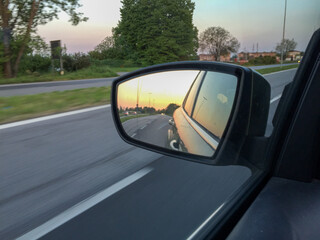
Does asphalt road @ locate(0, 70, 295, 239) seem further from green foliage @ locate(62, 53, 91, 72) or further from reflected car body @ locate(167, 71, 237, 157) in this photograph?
green foliage @ locate(62, 53, 91, 72)

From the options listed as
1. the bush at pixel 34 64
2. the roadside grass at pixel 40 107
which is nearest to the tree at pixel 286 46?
the roadside grass at pixel 40 107

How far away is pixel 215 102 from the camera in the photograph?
1.31 m

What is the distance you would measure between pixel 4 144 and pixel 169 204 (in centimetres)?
315

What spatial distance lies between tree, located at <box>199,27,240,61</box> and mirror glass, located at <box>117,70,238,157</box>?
317 millimetres

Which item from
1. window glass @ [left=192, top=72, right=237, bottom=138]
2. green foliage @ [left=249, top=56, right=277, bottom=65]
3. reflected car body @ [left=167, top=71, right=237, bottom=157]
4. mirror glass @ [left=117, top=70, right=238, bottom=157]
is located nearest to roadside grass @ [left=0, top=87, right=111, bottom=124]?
mirror glass @ [left=117, top=70, right=238, bottom=157]

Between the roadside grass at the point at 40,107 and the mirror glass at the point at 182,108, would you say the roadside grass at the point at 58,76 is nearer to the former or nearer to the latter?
the roadside grass at the point at 40,107

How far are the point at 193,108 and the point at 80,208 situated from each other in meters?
1.46

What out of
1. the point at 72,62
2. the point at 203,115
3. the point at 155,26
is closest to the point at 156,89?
the point at 203,115

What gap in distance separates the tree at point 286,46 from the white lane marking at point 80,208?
72.8 inches

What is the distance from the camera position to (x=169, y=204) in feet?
7.80

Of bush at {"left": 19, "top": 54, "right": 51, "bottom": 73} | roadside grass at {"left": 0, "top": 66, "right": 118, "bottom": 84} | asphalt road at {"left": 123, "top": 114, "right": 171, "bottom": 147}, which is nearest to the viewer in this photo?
asphalt road at {"left": 123, "top": 114, "right": 171, "bottom": 147}

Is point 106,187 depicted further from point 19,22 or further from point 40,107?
point 19,22

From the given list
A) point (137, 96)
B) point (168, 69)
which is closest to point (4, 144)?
point (137, 96)

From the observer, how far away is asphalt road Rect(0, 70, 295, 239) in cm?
208
